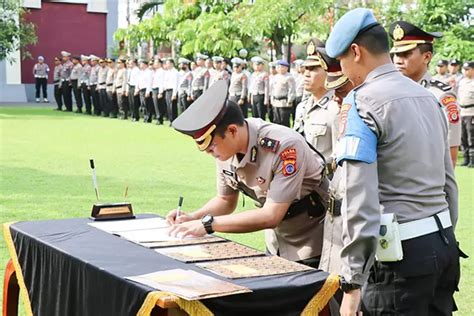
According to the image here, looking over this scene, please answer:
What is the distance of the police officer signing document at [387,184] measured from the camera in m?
2.49

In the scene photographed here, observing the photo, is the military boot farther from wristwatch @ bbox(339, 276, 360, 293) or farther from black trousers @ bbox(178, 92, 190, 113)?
wristwatch @ bbox(339, 276, 360, 293)

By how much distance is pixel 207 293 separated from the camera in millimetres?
2436

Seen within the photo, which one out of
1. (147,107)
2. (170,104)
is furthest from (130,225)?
(147,107)

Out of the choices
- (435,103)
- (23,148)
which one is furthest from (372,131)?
(23,148)

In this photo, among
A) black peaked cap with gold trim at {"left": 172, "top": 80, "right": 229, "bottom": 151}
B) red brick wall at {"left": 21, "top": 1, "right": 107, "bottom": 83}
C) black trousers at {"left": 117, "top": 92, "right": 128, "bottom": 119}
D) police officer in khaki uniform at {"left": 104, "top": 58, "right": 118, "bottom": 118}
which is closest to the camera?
black peaked cap with gold trim at {"left": 172, "top": 80, "right": 229, "bottom": 151}

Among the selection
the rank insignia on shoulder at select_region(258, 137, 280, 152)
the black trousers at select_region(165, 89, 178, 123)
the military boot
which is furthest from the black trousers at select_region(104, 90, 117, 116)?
the rank insignia on shoulder at select_region(258, 137, 280, 152)

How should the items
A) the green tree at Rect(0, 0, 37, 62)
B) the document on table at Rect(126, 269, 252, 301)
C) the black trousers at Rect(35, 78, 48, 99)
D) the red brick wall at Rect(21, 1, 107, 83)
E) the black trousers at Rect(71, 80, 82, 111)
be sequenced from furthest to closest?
the red brick wall at Rect(21, 1, 107, 83) → the black trousers at Rect(35, 78, 48, 99) → the green tree at Rect(0, 0, 37, 62) → the black trousers at Rect(71, 80, 82, 111) → the document on table at Rect(126, 269, 252, 301)

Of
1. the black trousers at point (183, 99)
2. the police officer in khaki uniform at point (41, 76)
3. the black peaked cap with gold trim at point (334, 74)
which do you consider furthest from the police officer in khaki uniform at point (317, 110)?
the police officer in khaki uniform at point (41, 76)

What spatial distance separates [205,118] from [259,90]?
15803mm

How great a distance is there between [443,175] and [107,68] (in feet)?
71.5

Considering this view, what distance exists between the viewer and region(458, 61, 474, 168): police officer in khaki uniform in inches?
485

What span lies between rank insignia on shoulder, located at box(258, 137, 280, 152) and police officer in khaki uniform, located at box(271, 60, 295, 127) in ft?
45.9

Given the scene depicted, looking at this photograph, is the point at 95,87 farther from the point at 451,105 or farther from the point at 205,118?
the point at 205,118

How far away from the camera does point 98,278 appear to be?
9.19 feet
